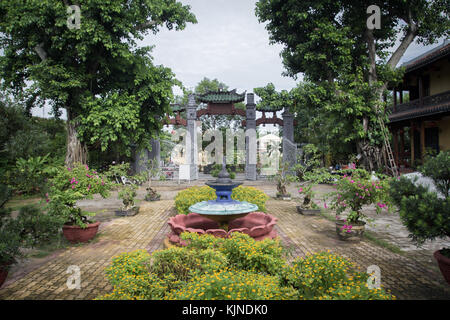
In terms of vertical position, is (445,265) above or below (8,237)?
below

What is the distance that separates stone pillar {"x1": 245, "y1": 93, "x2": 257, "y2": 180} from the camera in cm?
2162

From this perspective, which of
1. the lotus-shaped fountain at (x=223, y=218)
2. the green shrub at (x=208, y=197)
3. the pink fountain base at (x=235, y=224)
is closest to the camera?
the lotus-shaped fountain at (x=223, y=218)

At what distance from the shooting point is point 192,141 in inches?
864

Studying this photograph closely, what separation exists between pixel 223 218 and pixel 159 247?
5.41ft

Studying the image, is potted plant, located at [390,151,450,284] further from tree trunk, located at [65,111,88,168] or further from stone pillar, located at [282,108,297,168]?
stone pillar, located at [282,108,297,168]

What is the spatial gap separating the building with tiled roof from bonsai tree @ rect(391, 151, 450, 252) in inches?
436

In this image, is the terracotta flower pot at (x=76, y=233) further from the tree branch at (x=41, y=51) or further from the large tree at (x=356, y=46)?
the large tree at (x=356, y=46)

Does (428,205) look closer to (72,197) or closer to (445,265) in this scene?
(445,265)

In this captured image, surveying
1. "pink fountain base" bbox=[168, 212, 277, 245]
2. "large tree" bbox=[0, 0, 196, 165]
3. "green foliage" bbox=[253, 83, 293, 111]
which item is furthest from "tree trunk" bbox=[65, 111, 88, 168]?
"green foliage" bbox=[253, 83, 293, 111]

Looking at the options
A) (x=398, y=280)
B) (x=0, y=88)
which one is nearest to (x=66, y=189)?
(x=398, y=280)

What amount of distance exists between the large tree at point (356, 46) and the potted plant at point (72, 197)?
12140 mm

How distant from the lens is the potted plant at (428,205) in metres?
3.43

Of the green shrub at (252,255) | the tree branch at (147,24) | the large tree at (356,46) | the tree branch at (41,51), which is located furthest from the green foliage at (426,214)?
the tree branch at (41,51)

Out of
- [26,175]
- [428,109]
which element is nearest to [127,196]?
[26,175]
